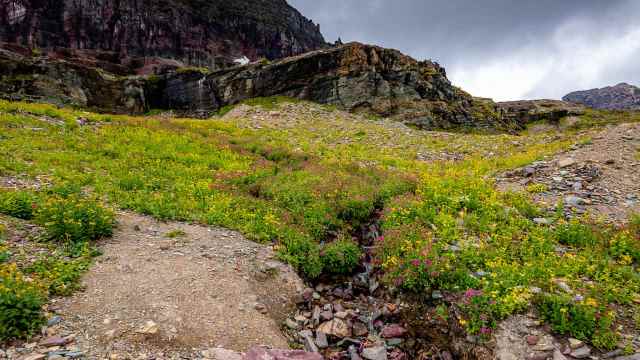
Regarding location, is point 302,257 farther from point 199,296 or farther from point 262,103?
point 262,103

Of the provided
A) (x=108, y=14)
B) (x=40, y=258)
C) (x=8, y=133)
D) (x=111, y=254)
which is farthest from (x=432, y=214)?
(x=108, y=14)

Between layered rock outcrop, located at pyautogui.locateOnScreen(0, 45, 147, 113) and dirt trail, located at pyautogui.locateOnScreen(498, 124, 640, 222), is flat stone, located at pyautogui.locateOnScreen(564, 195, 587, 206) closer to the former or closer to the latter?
dirt trail, located at pyautogui.locateOnScreen(498, 124, 640, 222)

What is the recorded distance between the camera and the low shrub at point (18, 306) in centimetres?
598

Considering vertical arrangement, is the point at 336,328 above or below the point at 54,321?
below

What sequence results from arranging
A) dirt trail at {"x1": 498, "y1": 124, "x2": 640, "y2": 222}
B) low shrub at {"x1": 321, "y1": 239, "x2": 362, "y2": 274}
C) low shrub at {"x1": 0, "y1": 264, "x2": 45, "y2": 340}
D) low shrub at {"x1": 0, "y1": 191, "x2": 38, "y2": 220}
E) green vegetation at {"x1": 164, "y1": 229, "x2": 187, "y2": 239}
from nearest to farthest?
low shrub at {"x1": 0, "y1": 264, "x2": 45, "y2": 340} → low shrub at {"x1": 0, "y1": 191, "x2": 38, "y2": 220} → low shrub at {"x1": 321, "y1": 239, "x2": 362, "y2": 274} → green vegetation at {"x1": 164, "y1": 229, "x2": 187, "y2": 239} → dirt trail at {"x1": 498, "y1": 124, "x2": 640, "y2": 222}

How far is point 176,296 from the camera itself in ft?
25.7

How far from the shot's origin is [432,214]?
1183 cm

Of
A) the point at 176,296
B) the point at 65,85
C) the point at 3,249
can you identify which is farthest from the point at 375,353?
the point at 65,85

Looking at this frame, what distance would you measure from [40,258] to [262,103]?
37.6 m

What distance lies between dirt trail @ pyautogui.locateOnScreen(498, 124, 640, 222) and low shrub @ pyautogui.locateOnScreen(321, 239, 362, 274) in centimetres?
779

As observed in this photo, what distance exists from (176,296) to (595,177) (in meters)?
16.4

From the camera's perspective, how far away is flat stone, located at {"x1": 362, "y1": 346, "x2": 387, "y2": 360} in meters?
7.50

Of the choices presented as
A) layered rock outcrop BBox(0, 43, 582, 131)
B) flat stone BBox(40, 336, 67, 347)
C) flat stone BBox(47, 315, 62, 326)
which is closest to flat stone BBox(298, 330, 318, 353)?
flat stone BBox(40, 336, 67, 347)

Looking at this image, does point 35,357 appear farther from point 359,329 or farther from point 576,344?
point 576,344
